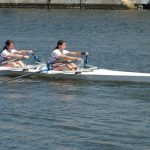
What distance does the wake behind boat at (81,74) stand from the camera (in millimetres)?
32591

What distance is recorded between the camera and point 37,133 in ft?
77.8

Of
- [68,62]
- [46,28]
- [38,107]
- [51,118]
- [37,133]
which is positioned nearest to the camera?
[37,133]

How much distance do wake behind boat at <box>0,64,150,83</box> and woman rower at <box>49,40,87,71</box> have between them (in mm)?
372

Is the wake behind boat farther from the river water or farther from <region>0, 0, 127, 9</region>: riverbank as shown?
<region>0, 0, 127, 9</region>: riverbank

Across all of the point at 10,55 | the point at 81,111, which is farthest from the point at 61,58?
the point at 81,111

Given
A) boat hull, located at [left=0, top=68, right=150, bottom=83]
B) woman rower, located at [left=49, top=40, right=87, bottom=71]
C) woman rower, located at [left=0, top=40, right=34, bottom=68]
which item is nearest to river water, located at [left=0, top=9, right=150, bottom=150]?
boat hull, located at [left=0, top=68, right=150, bottom=83]

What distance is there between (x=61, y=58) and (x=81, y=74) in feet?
3.91

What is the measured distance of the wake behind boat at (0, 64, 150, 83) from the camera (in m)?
32.6

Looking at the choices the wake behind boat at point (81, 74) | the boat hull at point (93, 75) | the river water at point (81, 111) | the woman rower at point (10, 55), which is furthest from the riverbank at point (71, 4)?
the boat hull at point (93, 75)

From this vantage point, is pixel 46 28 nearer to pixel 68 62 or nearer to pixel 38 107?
pixel 68 62

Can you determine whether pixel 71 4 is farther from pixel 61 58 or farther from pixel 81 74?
pixel 81 74

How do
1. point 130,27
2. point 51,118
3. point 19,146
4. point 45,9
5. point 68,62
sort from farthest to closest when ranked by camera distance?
1. point 45,9
2. point 130,27
3. point 68,62
4. point 51,118
5. point 19,146

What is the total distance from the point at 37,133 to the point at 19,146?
1601 mm

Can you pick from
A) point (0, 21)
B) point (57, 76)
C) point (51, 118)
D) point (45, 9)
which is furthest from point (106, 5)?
point (51, 118)
